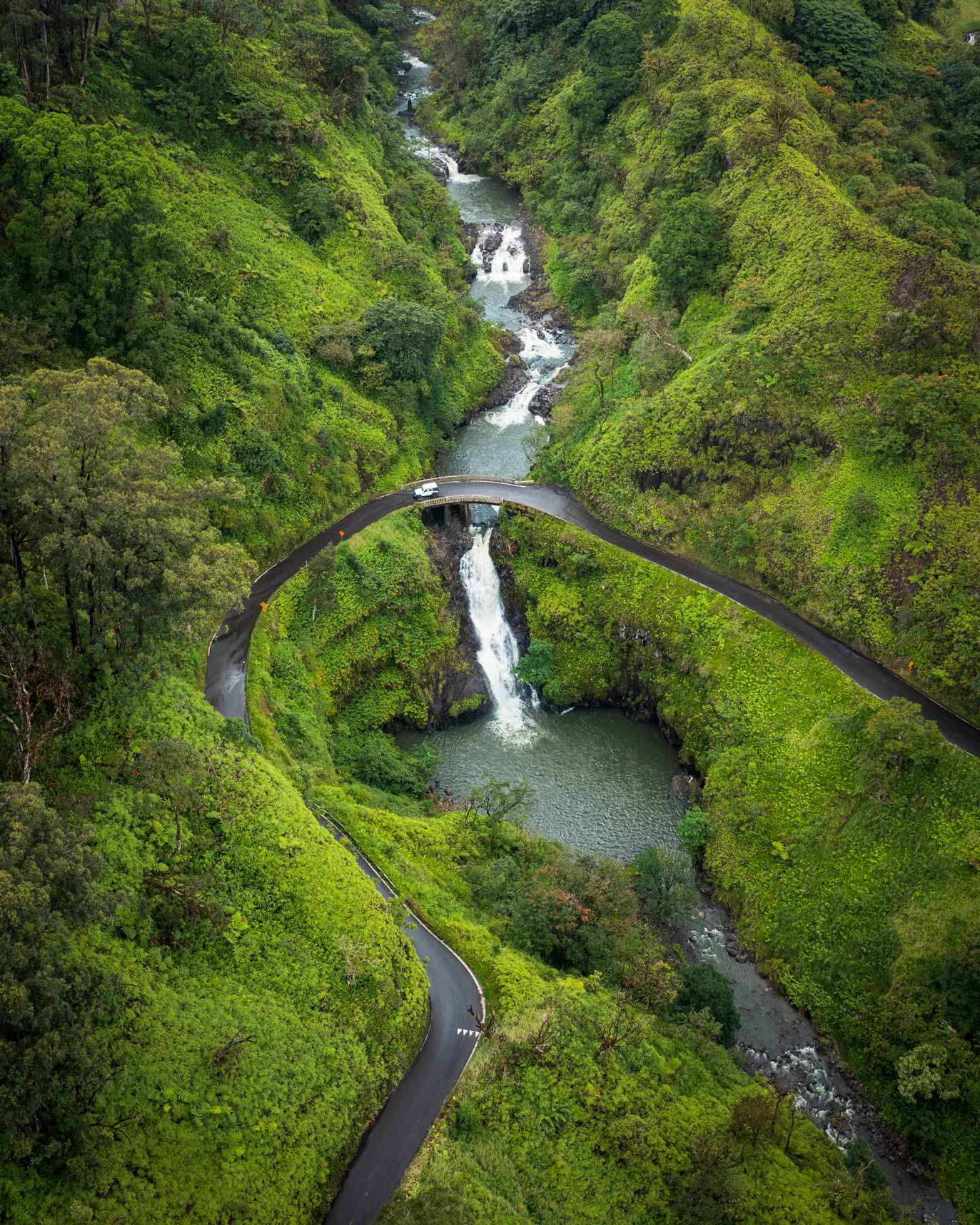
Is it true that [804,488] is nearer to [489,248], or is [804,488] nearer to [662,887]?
[662,887]

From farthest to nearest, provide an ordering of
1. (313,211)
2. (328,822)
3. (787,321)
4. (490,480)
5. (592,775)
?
(313,211), (490,480), (787,321), (592,775), (328,822)

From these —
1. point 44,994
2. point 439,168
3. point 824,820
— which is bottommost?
point 824,820

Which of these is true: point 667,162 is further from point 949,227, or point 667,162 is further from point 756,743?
point 756,743

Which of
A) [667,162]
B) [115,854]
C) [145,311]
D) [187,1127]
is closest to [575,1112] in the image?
[187,1127]

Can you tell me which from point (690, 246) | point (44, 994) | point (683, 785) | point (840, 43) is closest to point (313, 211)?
point (690, 246)

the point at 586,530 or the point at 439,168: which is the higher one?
the point at 439,168

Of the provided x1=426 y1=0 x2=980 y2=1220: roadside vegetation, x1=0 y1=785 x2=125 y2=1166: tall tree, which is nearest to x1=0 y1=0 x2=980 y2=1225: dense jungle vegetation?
x1=0 y1=785 x2=125 y2=1166: tall tree

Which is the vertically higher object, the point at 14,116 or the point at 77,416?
the point at 14,116
